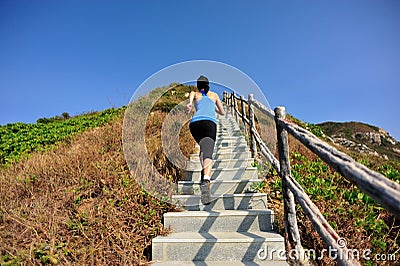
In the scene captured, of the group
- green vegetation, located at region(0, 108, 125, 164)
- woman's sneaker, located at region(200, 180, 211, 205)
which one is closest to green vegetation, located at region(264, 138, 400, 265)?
woman's sneaker, located at region(200, 180, 211, 205)

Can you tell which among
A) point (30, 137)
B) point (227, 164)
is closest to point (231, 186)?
point (227, 164)

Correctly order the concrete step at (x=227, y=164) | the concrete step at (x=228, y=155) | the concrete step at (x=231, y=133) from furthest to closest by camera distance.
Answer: the concrete step at (x=231, y=133), the concrete step at (x=228, y=155), the concrete step at (x=227, y=164)

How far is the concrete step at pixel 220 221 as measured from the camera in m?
3.15

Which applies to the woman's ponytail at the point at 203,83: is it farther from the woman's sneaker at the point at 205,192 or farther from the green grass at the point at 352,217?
the green grass at the point at 352,217

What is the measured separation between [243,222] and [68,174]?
8.56 ft

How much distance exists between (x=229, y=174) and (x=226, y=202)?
3.17 ft

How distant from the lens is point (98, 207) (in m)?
3.29

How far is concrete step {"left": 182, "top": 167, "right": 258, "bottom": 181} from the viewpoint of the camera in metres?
4.54

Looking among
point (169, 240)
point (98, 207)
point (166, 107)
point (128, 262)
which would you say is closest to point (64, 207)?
point (98, 207)

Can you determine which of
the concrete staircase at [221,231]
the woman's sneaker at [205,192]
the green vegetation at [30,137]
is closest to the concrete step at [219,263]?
the concrete staircase at [221,231]

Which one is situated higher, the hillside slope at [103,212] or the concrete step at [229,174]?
the concrete step at [229,174]

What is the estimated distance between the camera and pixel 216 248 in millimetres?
2768

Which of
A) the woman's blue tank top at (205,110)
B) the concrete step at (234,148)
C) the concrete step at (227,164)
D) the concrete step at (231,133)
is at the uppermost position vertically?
the concrete step at (231,133)

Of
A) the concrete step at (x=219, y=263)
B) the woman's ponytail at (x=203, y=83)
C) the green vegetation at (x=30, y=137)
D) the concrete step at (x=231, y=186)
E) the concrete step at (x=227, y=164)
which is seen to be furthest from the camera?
the green vegetation at (x=30, y=137)
